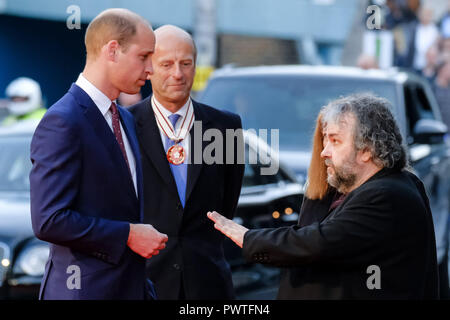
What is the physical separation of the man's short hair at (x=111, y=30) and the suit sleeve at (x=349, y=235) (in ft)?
3.32

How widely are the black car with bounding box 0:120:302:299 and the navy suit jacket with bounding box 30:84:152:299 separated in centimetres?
213

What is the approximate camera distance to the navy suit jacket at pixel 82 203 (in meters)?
2.93

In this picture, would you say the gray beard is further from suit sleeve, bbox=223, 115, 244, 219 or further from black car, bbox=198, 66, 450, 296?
black car, bbox=198, 66, 450, 296

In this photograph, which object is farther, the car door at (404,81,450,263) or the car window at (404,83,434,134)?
the car window at (404,83,434,134)

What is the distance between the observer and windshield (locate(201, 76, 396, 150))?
720 centimetres

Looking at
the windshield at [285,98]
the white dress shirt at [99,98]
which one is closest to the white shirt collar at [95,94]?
the white dress shirt at [99,98]

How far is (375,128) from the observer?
10.4ft

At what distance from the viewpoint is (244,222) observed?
568cm

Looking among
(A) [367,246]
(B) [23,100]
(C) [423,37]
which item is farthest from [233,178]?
(C) [423,37]

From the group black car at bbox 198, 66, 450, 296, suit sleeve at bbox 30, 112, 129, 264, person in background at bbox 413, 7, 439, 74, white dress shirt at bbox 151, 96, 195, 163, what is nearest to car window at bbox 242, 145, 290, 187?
black car at bbox 198, 66, 450, 296

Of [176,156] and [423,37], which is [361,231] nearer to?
[176,156]

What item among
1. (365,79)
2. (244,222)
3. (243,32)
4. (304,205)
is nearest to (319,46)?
(243,32)

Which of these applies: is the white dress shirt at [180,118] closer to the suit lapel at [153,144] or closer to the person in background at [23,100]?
the suit lapel at [153,144]
